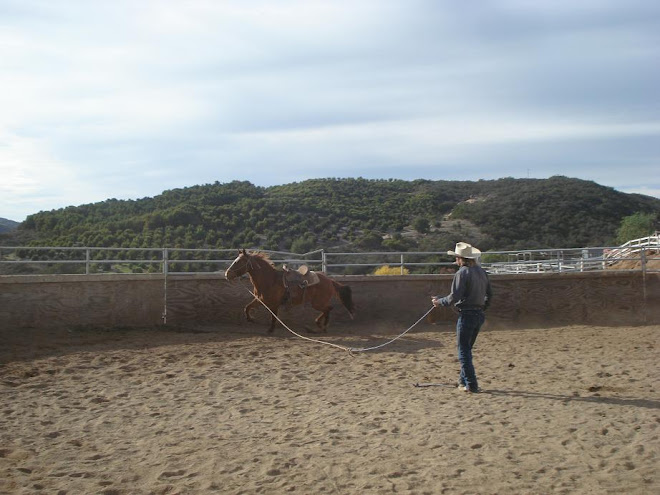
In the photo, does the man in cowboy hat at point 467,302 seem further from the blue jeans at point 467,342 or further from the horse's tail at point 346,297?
the horse's tail at point 346,297

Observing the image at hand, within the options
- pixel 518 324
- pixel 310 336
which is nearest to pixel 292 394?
pixel 310 336

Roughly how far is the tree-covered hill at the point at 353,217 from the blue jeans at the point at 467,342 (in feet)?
69.3

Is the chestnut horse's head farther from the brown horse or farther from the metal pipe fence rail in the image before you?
the metal pipe fence rail

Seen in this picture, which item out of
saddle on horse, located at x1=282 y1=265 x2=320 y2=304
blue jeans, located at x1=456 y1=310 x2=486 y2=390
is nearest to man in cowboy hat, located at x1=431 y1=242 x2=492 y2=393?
blue jeans, located at x1=456 y1=310 x2=486 y2=390

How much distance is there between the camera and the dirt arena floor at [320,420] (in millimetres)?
4250

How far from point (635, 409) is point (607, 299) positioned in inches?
327

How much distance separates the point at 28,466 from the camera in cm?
445

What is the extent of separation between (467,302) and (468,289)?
0.16 m

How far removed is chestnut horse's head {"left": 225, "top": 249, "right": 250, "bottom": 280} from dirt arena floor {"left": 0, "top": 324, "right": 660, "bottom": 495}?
1.75 meters

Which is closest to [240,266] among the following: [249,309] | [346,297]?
[249,309]

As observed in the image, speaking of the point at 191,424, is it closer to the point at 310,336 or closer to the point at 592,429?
the point at 592,429

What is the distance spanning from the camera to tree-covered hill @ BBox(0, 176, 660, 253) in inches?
1106

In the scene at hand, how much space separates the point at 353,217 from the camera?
41.6 m

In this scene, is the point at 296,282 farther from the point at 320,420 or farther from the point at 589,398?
the point at 589,398
